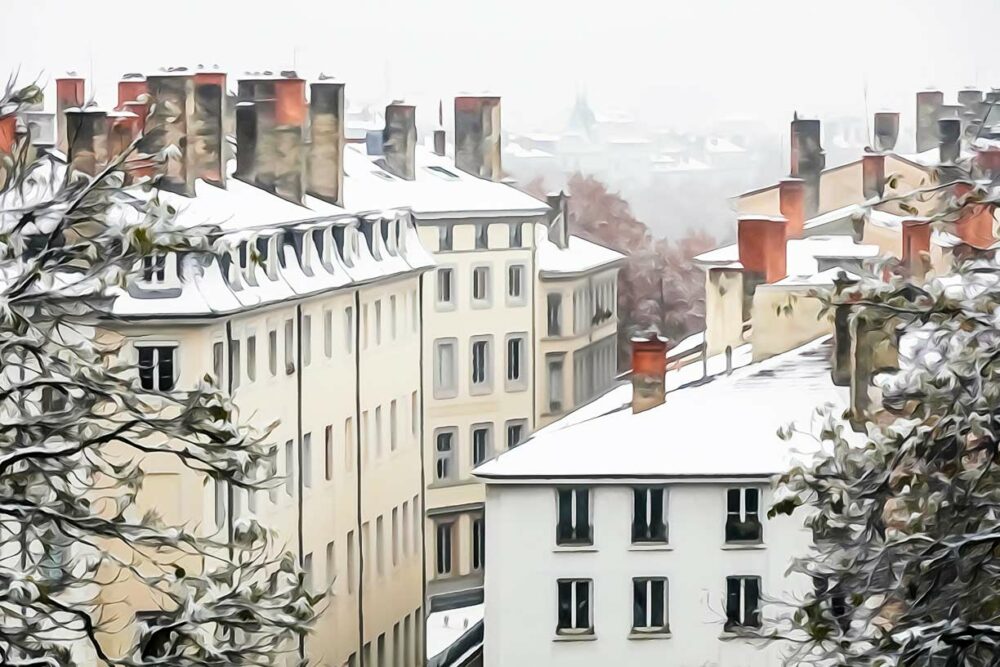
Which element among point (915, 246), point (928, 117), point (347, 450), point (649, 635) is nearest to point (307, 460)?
point (347, 450)

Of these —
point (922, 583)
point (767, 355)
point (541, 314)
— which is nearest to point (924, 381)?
point (922, 583)

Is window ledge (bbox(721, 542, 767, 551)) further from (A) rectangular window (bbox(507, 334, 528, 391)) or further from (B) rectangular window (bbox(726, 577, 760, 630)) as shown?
(A) rectangular window (bbox(507, 334, 528, 391))

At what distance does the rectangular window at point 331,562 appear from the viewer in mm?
9492

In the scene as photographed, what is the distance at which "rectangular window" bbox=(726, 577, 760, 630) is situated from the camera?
8852 mm

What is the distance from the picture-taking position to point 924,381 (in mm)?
5969

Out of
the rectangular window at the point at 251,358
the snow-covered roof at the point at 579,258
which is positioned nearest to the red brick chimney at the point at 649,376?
the snow-covered roof at the point at 579,258

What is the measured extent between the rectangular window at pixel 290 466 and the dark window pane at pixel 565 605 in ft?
4.49

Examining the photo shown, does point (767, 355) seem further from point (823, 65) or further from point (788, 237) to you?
point (823, 65)

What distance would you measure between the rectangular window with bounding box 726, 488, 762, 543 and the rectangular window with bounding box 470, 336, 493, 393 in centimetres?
149

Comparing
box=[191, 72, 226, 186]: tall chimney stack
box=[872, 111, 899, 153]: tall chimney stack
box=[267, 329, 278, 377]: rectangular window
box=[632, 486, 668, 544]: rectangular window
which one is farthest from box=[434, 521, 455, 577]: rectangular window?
box=[872, 111, 899, 153]: tall chimney stack

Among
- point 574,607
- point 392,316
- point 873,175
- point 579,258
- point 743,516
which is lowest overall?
point 574,607

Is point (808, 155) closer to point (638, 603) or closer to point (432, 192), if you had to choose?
point (432, 192)

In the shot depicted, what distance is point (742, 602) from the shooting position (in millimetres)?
8953

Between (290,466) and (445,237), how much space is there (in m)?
1.63
